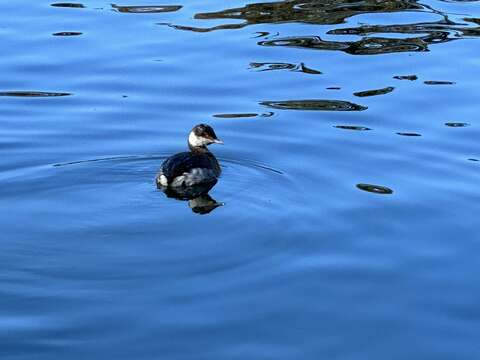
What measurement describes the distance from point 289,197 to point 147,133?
2679 mm

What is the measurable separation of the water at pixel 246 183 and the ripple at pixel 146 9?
5cm

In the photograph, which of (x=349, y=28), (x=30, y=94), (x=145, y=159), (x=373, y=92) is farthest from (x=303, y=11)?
(x=145, y=159)

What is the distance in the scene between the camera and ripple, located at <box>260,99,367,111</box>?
1462 cm

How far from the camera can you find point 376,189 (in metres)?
11.9

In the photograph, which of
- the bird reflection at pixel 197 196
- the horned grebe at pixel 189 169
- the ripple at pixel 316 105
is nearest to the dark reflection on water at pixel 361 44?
the ripple at pixel 316 105

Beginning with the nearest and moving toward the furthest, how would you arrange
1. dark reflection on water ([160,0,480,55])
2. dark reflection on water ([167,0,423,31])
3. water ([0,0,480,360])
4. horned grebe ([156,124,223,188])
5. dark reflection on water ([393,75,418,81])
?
water ([0,0,480,360]) → horned grebe ([156,124,223,188]) → dark reflection on water ([393,75,418,81]) → dark reflection on water ([160,0,480,55]) → dark reflection on water ([167,0,423,31])

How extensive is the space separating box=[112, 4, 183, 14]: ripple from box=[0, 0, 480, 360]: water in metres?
0.05

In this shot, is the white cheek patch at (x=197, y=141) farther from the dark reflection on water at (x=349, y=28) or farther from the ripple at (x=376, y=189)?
the dark reflection on water at (x=349, y=28)

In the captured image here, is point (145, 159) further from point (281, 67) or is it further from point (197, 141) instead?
point (281, 67)

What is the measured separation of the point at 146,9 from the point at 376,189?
855 centimetres

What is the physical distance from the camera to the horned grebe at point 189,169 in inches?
483

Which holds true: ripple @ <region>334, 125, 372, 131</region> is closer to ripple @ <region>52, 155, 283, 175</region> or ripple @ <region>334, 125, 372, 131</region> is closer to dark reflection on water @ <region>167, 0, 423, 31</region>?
ripple @ <region>52, 155, 283, 175</region>

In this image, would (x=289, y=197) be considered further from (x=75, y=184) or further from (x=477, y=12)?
(x=477, y=12)

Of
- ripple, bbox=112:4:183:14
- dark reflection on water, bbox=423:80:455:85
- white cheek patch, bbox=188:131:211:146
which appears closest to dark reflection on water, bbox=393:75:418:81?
dark reflection on water, bbox=423:80:455:85
